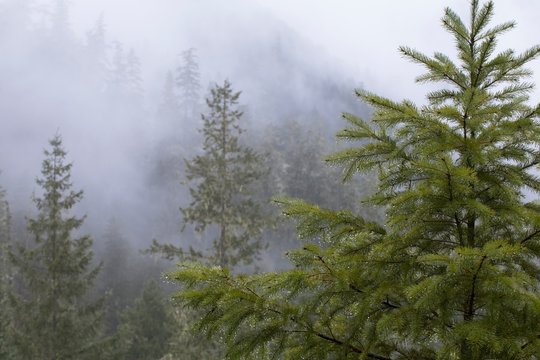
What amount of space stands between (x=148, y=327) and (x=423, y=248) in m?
22.1

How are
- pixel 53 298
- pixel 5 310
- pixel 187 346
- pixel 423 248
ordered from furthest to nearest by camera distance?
1. pixel 5 310
2. pixel 187 346
3. pixel 53 298
4. pixel 423 248

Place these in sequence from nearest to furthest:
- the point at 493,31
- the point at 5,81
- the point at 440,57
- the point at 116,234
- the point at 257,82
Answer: the point at 493,31 → the point at 440,57 → the point at 116,234 → the point at 5,81 → the point at 257,82

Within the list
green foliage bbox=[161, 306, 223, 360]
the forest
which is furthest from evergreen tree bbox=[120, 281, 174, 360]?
green foliage bbox=[161, 306, 223, 360]

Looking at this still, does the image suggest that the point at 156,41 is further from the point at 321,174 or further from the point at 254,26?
the point at 321,174

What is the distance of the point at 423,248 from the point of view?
358 centimetres

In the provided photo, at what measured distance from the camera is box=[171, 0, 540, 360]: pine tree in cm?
270

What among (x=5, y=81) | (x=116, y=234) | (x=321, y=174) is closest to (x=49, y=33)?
(x=5, y=81)

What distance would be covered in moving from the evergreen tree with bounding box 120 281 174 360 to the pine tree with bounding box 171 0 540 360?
19.6 metres

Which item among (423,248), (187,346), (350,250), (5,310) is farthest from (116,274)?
(423,248)

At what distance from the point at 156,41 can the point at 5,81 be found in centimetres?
5459

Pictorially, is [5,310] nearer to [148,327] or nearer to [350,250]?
[148,327]

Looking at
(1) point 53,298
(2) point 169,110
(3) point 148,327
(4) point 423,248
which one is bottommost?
(3) point 148,327

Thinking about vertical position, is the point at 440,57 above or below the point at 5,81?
below

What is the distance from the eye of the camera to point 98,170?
51625mm
